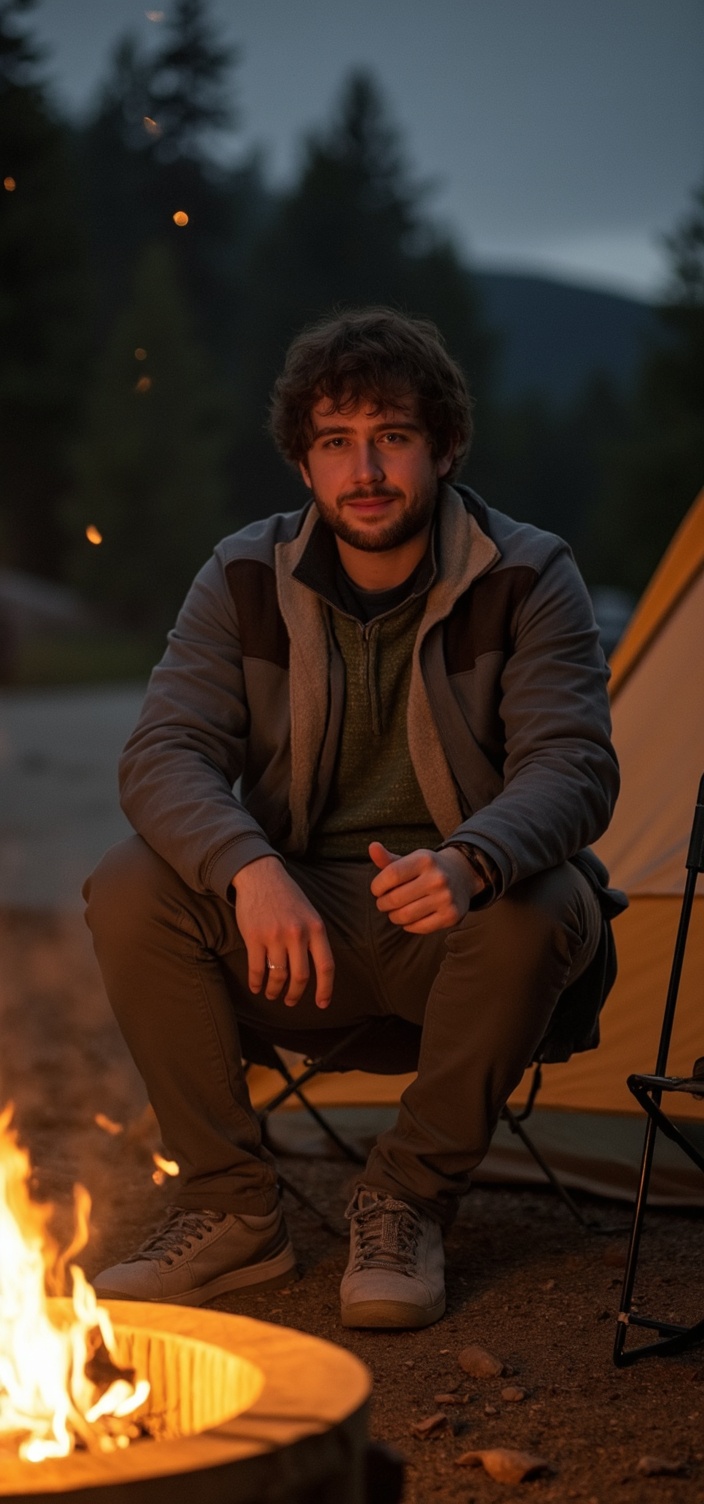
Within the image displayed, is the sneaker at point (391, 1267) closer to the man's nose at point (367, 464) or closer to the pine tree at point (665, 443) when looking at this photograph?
the man's nose at point (367, 464)

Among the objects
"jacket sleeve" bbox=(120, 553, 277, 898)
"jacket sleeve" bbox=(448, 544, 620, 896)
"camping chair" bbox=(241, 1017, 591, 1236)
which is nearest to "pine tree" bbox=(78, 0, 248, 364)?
"jacket sleeve" bbox=(120, 553, 277, 898)

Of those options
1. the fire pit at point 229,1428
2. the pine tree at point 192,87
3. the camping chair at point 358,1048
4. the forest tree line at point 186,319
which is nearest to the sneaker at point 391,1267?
the camping chair at point 358,1048

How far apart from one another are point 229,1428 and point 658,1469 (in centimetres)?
68

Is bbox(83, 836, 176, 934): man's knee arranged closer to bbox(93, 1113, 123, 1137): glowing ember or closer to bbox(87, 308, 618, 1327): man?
bbox(87, 308, 618, 1327): man

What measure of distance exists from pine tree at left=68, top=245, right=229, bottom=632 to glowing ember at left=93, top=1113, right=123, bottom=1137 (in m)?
26.6

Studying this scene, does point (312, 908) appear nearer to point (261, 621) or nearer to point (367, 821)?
point (367, 821)

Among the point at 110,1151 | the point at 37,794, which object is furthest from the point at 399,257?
the point at 110,1151

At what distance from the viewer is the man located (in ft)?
7.06

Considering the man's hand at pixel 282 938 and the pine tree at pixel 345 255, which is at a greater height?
the pine tree at pixel 345 255

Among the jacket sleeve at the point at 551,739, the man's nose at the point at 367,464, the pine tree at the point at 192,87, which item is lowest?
the jacket sleeve at the point at 551,739

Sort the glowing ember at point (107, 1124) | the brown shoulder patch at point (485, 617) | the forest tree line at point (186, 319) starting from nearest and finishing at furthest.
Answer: the brown shoulder patch at point (485, 617), the glowing ember at point (107, 1124), the forest tree line at point (186, 319)

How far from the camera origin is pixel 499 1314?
225 centimetres

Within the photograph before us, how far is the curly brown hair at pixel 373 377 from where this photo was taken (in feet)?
8.02

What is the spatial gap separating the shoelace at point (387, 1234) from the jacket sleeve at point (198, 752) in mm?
503
